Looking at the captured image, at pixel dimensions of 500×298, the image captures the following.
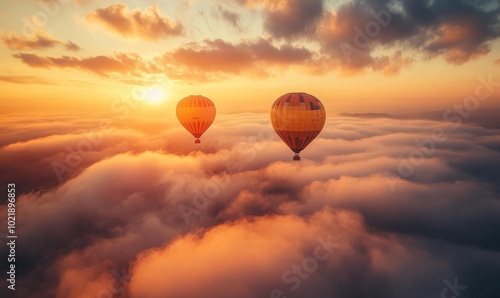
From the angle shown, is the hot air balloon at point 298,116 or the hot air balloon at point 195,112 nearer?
the hot air balloon at point 298,116

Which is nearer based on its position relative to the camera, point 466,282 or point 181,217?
point 466,282

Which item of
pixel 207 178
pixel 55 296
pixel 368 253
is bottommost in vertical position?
pixel 55 296

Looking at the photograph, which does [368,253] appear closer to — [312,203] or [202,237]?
[312,203]

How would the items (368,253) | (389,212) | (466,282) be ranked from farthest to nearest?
1. (389,212)
2. (368,253)
3. (466,282)

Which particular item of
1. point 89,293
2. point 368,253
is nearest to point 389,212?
point 368,253

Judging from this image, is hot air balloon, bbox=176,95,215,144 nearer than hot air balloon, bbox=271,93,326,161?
No
